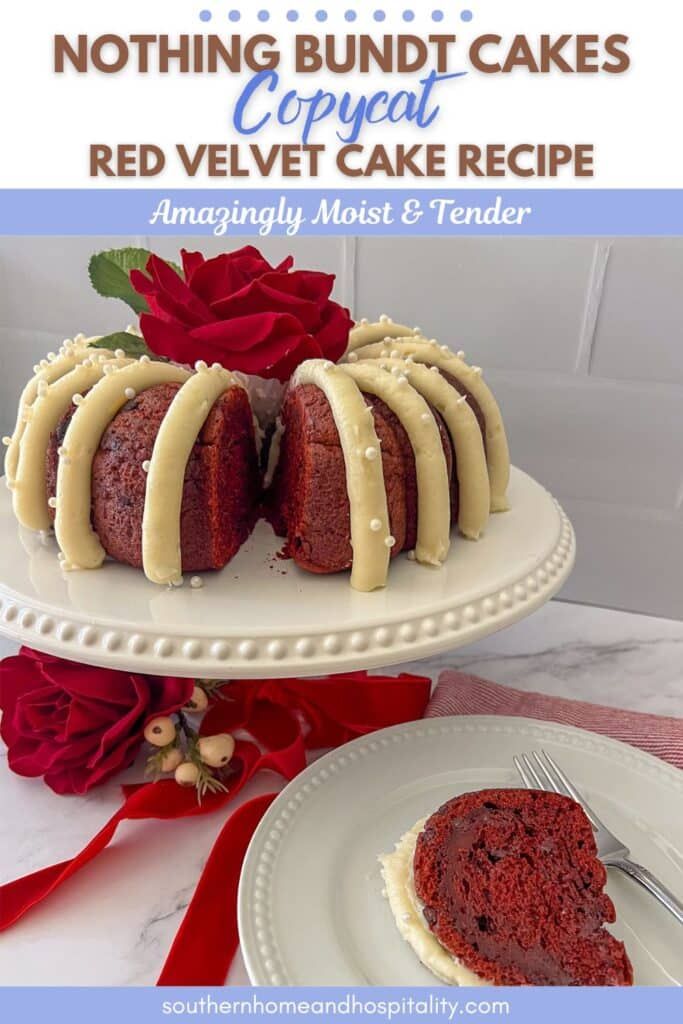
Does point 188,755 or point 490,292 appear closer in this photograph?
point 188,755

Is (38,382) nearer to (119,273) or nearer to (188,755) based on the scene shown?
(119,273)

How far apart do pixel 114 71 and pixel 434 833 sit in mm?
958

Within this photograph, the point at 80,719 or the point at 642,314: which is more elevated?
the point at 642,314

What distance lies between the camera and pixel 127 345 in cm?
91

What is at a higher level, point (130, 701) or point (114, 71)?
point (114, 71)

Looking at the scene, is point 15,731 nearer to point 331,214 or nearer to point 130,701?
point 130,701

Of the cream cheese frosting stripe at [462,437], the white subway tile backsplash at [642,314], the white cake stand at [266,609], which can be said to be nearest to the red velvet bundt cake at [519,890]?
the white cake stand at [266,609]

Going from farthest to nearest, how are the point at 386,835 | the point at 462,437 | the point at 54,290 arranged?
the point at 54,290, the point at 462,437, the point at 386,835

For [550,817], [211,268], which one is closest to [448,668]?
[550,817]

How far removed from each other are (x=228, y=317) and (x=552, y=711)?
0.60m

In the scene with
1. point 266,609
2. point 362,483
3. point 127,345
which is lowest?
point 266,609

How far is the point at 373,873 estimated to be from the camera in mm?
706

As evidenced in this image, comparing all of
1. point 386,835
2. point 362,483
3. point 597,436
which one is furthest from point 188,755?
point 597,436

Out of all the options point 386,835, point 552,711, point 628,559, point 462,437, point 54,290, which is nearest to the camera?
point 386,835
